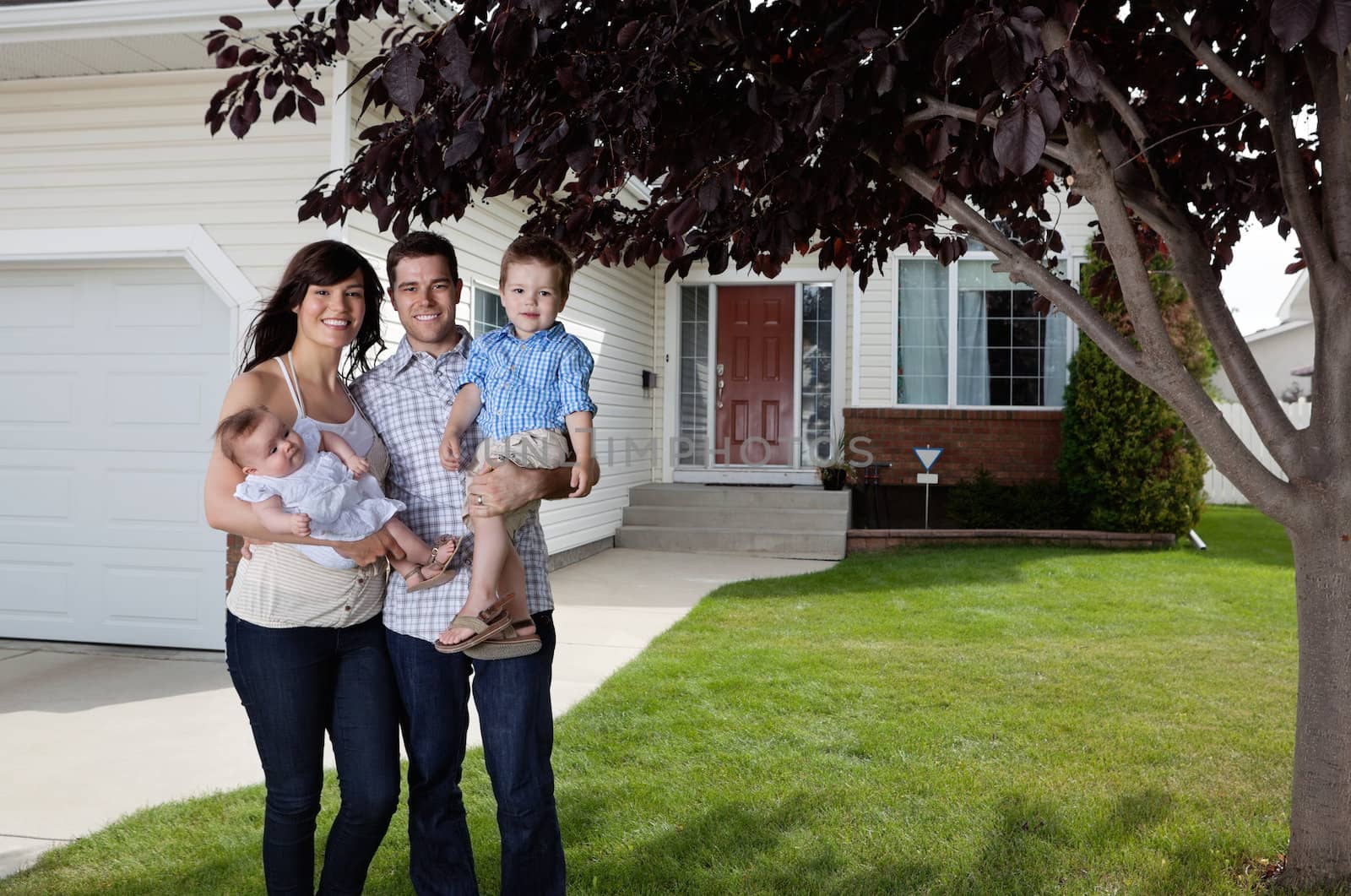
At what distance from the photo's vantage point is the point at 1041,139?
1761 mm

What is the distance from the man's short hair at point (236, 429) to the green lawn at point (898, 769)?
1603mm

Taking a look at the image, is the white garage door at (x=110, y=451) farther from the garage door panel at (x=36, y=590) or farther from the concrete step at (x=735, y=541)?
the concrete step at (x=735, y=541)

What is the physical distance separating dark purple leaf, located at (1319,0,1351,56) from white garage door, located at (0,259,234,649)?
554 centimetres

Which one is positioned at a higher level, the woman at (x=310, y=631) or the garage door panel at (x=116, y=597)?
the woman at (x=310, y=631)

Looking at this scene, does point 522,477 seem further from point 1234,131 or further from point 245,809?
point 1234,131

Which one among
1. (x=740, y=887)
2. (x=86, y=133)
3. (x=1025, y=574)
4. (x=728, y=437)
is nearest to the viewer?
(x=740, y=887)

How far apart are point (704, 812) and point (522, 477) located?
1816mm

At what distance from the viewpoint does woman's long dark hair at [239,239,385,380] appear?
7.97ft

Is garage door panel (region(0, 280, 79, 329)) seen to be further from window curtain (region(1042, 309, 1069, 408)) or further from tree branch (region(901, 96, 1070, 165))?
window curtain (region(1042, 309, 1069, 408))

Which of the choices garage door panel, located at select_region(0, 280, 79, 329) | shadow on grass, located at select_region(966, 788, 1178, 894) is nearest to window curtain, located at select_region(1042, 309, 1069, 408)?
shadow on grass, located at select_region(966, 788, 1178, 894)

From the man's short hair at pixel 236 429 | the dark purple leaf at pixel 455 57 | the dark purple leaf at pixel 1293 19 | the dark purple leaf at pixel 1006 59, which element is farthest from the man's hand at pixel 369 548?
the dark purple leaf at pixel 1293 19

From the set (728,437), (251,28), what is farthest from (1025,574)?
(251,28)

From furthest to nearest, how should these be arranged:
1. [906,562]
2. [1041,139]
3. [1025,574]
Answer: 1. [906,562]
2. [1025,574]
3. [1041,139]

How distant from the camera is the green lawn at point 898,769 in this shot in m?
3.18
